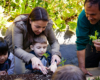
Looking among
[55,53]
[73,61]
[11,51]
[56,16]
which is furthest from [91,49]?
[56,16]

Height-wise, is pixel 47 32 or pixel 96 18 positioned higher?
pixel 96 18

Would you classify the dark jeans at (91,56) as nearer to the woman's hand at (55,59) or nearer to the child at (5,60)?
the woman's hand at (55,59)

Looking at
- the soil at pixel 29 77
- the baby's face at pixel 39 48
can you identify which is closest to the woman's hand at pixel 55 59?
the baby's face at pixel 39 48

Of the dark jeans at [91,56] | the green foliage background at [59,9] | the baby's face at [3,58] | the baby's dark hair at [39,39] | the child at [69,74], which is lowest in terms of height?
the dark jeans at [91,56]

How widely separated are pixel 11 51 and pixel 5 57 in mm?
375

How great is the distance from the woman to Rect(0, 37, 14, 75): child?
0.15 metres

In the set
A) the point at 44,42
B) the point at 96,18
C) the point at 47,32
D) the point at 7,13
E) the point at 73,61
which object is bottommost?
the point at 73,61

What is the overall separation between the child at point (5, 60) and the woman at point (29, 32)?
0.15 meters

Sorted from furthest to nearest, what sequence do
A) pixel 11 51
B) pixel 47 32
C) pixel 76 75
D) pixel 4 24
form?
pixel 4 24 < pixel 11 51 < pixel 47 32 < pixel 76 75

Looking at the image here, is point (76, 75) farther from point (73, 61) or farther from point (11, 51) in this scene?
point (73, 61)

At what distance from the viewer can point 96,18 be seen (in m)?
1.85

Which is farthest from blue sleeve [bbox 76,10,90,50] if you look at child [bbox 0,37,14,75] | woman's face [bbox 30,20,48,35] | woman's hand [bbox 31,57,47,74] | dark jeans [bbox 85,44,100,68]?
child [bbox 0,37,14,75]

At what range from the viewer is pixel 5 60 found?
220 cm

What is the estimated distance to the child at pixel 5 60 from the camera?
2.08 metres
